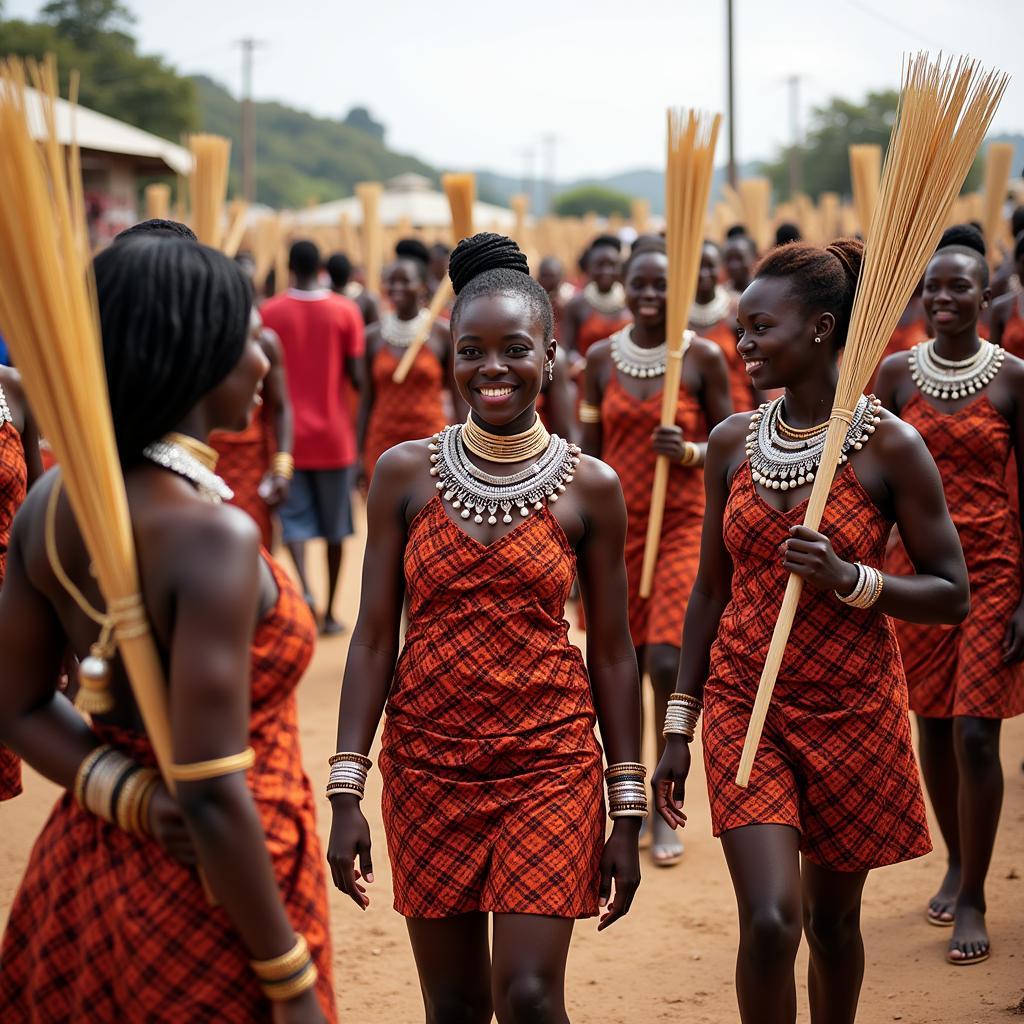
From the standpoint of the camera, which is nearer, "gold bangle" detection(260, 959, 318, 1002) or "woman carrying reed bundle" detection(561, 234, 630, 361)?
"gold bangle" detection(260, 959, 318, 1002)

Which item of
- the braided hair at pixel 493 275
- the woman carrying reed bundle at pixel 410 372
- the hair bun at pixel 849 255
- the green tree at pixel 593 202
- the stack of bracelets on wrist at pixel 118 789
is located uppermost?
the hair bun at pixel 849 255

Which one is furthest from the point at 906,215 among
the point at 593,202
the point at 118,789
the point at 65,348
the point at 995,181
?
the point at 593,202

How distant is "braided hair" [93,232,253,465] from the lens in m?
2.30

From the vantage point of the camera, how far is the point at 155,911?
92.3 inches

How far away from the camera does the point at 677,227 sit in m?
5.85

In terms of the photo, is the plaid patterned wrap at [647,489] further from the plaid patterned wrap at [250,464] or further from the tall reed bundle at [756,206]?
the tall reed bundle at [756,206]

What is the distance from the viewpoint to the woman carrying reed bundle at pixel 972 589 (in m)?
4.93

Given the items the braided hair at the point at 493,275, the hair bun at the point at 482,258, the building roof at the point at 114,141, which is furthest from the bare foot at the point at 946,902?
the building roof at the point at 114,141

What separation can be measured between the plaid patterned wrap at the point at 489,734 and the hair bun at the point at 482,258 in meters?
0.63

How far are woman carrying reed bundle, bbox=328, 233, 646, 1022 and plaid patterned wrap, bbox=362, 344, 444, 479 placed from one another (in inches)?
241

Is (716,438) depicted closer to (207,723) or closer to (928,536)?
(928,536)

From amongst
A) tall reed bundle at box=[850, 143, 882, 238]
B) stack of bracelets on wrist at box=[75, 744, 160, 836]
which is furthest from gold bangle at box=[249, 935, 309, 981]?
tall reed bundle at box=[850, 143, 882, 238]

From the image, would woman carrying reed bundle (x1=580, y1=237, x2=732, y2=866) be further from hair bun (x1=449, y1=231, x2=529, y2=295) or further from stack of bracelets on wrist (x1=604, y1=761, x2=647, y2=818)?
stack of bracelets on wrist (x1=604, y1=761, x2=647, y2=818)

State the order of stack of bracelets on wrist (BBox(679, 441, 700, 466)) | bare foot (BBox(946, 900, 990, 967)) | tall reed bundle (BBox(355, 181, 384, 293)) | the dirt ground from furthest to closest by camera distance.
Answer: tall reed bundle (BBox(355, 181, 384, 293)) → stack of bracelets on wrist (BBox(679, 441, 700, 466)) → bare foot (BBox(946, 900, 990, 967)) → the dirt ground
